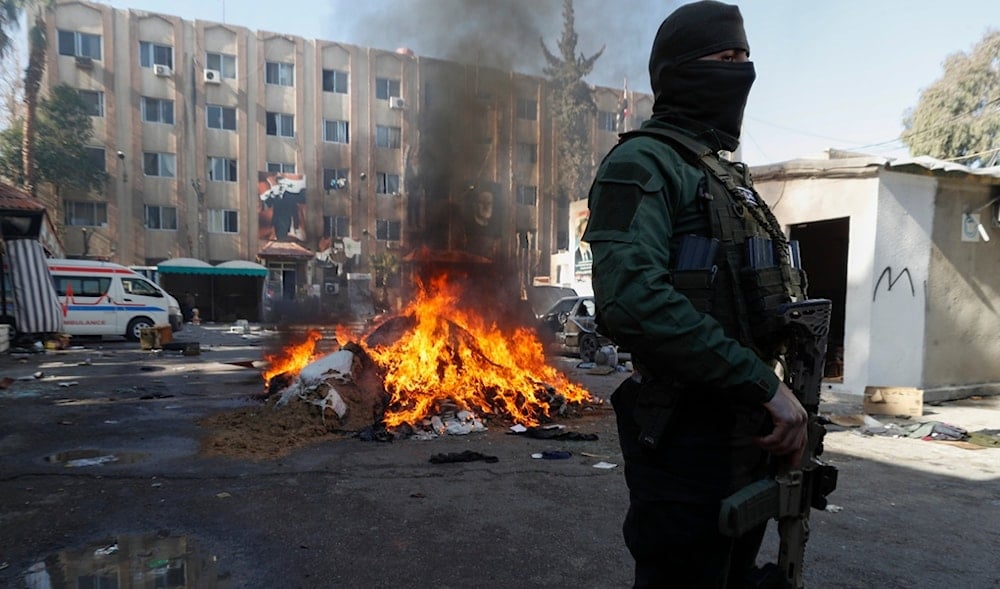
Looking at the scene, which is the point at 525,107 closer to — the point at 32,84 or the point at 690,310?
the point at 690,310

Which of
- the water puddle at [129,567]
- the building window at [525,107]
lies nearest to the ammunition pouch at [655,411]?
the water puddle at [129,567]

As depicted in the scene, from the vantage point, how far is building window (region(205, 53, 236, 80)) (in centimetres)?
3009

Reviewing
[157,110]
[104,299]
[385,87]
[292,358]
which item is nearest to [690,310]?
[292,358]

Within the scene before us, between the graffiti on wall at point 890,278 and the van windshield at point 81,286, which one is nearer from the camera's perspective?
the graffiti on wall at point 890,278

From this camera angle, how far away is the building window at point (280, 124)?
102ft

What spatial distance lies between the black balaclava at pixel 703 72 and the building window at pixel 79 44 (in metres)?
35.3

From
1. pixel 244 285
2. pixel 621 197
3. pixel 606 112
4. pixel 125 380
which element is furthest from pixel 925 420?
pixel 606 112

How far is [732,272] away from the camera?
1610 millimetres

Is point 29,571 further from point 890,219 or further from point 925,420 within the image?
point 890,219

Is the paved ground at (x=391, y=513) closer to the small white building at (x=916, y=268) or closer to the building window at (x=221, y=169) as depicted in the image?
the small white building at (x=916, y=268)

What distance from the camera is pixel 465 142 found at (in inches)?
464

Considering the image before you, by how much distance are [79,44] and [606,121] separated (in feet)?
87.7

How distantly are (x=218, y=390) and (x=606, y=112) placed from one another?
1071 inches

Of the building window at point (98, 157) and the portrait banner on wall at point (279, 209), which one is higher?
the building window at point (98, 157)
